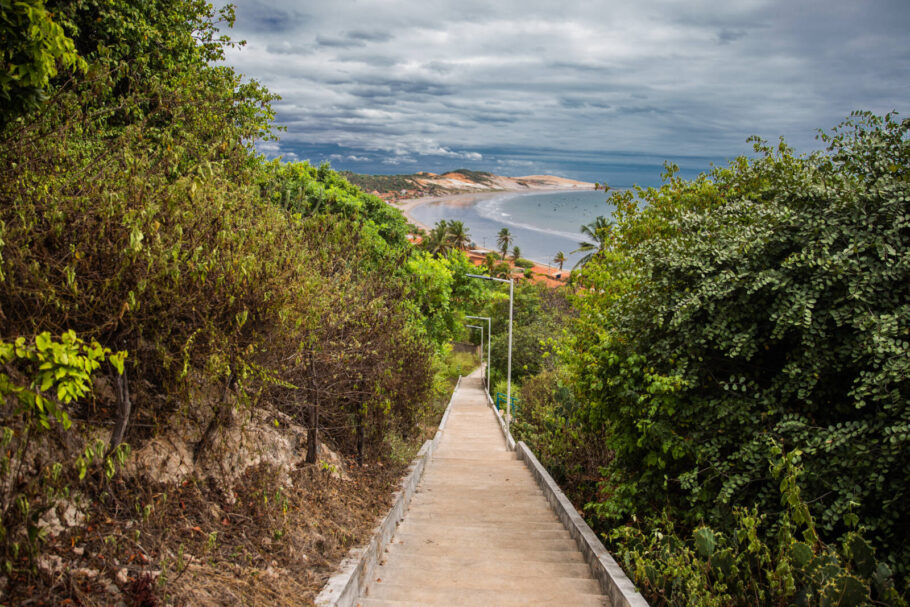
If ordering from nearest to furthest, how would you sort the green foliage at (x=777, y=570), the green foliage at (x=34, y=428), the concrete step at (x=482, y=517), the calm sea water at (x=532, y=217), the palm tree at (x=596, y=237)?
1. the green foliage at (x=34, y=428)
2. the green foliage at (x=777, y=570)
3. the concrete step at (x=482, y=517)
4. the palm tree at (x=596, y=237)
5. the calm sea water at (x=532, y=217)

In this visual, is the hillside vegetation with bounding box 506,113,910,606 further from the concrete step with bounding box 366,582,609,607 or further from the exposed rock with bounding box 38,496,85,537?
the exposed rock with bounding box 38,496,85,537

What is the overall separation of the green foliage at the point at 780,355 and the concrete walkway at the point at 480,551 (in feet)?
3.31

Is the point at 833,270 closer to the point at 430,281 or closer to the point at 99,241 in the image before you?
the point at 99,241

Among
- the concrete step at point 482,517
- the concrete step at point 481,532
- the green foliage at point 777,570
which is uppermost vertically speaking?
the green foliage at point 777,570

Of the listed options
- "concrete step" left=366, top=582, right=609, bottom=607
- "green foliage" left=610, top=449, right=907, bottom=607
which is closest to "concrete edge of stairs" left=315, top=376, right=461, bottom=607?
"concrete step" left=366, top=582, right=609, bottom=607

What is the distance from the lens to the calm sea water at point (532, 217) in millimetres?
108500

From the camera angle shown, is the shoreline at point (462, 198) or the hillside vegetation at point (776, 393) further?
the shoreline at point (462, 198)

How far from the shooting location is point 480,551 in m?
6.16

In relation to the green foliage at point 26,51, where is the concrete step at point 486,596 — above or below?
below

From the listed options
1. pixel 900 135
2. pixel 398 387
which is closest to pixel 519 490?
pixel 398 387

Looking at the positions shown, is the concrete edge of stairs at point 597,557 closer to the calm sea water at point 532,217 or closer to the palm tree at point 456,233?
the palm tree at point 456,233

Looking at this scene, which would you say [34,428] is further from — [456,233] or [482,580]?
[456,233]

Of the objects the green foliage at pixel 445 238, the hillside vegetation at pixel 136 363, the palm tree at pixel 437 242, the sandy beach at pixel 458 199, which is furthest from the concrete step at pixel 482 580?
the sandy beach at pixel 458 199

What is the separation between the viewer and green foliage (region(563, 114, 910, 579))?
437 cm
